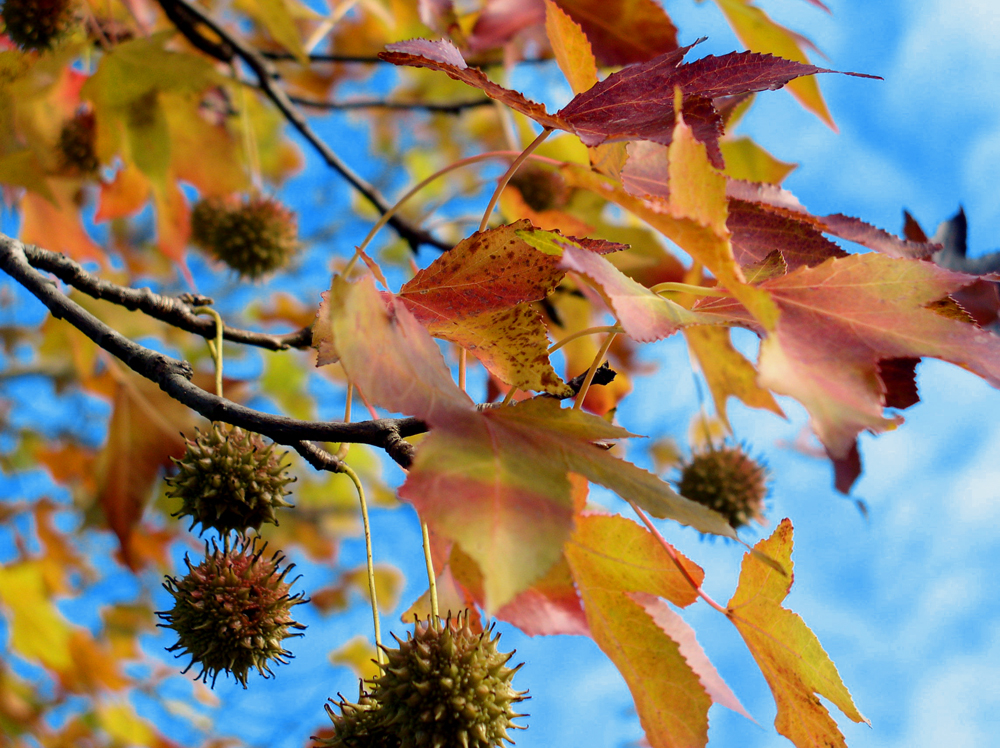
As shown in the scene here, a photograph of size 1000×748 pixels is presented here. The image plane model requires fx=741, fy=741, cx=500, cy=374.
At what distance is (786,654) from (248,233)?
1.46 metres

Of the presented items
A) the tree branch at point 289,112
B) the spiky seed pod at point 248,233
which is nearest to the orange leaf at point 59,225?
the spiky seed pod at point 248,233

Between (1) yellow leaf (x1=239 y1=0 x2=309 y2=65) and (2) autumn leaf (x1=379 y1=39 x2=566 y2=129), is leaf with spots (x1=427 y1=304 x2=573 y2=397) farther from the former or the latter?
(1) yellow leaf (x1=239 y1=0 x2=309 y2=65)

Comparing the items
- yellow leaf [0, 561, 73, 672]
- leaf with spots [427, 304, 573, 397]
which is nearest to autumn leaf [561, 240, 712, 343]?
leaf with spots [427, 304, 573, 397]

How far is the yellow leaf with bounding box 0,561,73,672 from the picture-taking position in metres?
2.30

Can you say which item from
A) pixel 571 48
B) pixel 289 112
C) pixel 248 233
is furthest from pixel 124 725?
pixel 571 48

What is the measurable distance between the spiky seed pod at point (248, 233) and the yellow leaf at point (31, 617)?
1328 mm

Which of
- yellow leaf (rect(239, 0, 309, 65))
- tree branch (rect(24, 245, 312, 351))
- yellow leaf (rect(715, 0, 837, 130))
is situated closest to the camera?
tree branch (rect(24, 245, 312, 351))

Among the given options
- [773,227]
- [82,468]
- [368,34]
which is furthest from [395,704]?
[368,34]

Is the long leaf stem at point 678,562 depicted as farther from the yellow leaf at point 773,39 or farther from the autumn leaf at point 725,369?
the yellow leaf at point 773,39

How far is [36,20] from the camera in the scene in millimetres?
1510

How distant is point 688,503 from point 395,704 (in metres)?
0.39

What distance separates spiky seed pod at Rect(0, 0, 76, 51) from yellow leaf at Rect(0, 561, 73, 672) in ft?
5.27

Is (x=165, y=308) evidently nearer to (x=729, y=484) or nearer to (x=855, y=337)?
(x=855, y=337)

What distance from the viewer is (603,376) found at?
81 cm
